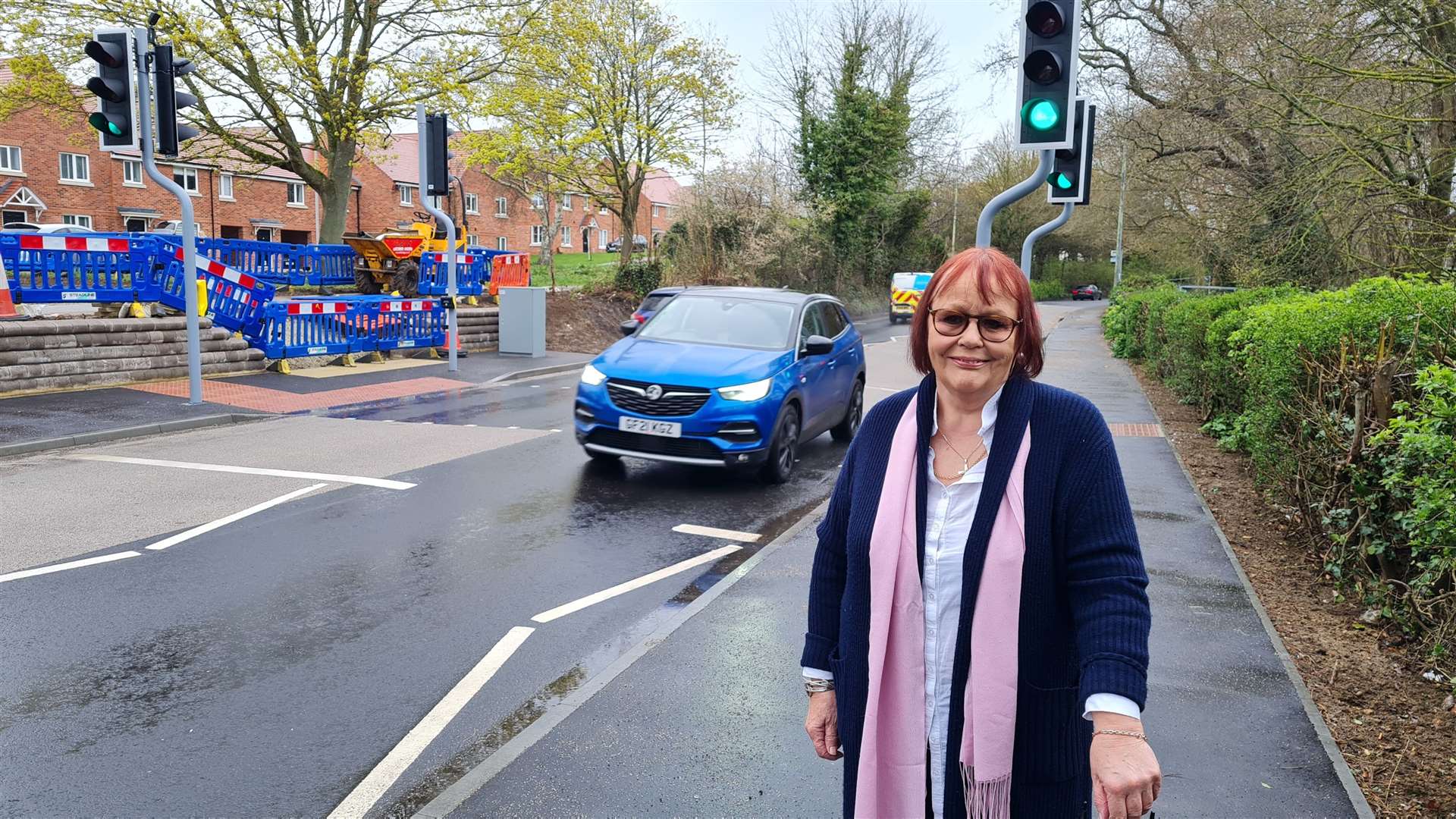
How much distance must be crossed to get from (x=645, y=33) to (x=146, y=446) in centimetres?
2428

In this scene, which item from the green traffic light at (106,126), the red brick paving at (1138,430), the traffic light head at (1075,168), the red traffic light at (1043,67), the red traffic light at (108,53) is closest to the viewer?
the red traffic light at (1043,67)

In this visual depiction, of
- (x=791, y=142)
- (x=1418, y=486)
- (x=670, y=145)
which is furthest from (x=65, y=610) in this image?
(x=791, y=142)

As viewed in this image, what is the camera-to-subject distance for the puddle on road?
363 cm

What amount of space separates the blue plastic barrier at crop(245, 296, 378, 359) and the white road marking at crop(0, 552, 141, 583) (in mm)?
10275

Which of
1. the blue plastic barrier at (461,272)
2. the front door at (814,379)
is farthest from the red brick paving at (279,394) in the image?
the blue plastic barrier at (461,272)

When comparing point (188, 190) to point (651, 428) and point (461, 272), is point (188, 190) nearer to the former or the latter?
point (461, 272)

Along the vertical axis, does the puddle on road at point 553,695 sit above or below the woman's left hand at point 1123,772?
below

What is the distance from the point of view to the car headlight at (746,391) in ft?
29.1

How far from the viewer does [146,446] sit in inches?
411

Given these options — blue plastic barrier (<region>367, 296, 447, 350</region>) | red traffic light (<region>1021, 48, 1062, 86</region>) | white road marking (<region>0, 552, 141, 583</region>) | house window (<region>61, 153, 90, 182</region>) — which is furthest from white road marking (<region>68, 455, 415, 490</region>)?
house window (<region>61, 153, 90, 182</region>)

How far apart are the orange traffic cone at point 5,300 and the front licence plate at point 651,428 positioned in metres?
10.1

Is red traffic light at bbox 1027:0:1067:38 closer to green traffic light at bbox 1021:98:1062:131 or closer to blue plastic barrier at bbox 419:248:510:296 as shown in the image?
green traffic light at bbox 1021:98:1062:131

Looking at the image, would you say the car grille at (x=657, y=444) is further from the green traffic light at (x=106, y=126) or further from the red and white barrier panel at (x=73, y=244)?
the red and white barrier panel at (x=73, y=244)

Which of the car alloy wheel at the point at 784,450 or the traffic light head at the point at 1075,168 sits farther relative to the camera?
the car alloy wheel at the point at 784,450
